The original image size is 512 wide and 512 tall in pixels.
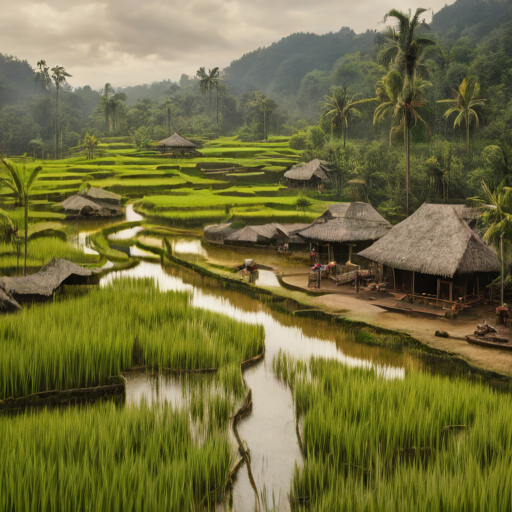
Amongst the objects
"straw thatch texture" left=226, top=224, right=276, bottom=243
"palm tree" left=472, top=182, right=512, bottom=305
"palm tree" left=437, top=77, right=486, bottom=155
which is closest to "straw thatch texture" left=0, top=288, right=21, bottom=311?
"palm tree" left=472, top=182, right=512, bottom=305

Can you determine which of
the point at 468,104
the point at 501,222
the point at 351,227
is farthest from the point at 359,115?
the point at 501,222

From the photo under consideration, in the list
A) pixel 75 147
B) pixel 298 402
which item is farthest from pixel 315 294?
pixel 75 147

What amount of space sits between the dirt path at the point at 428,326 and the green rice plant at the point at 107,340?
8.19 ft

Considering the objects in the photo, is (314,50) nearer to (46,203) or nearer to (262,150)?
(262,150)

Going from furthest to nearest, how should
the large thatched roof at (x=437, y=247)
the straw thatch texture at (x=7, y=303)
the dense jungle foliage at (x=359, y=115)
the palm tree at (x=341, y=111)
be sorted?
the palm tree at (x=341, y=111) < the dense jungle foliage at (x=359, y=115) < the large thatched roof at (x=437, y=247) < the straw thatch texture at (x=7, y=303)

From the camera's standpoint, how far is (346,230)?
1617 cm

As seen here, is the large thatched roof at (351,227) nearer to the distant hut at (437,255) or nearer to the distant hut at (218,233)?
the distant hut at (437,255)

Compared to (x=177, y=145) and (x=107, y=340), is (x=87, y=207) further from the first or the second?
(x=107, y=340)

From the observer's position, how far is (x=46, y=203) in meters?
25.5

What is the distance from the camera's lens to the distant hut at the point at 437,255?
11.6 metres

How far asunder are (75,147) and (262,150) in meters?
18.5

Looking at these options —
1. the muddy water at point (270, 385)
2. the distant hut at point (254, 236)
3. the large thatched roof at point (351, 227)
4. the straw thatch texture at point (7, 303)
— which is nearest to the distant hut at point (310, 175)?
the distant hut at point (254, 236)

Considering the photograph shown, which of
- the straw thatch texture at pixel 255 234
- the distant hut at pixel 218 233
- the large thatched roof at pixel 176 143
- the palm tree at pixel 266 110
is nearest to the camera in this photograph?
the straw thatch texture at pixel 255 234

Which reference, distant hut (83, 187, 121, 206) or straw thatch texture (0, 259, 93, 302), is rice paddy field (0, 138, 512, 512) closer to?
straw thatch texture (0, 259, 93, 302)
